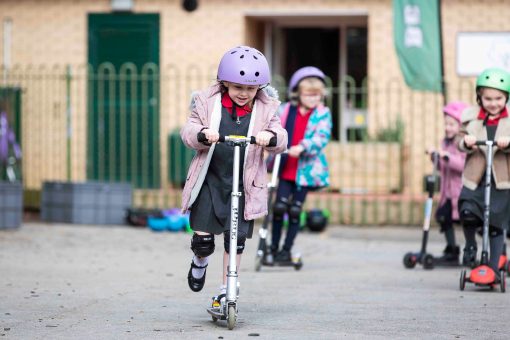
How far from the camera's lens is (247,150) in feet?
25.2

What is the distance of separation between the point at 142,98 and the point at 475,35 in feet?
15.6

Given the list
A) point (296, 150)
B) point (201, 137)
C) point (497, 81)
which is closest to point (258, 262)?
point (296, 150)

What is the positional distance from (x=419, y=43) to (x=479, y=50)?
211 centimetres

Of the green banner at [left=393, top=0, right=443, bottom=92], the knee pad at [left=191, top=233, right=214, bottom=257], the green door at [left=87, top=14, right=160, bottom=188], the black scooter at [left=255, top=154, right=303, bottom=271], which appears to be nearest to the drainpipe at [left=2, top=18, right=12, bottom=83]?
the green door at [left=87, top=14, right=160, bottom=188]

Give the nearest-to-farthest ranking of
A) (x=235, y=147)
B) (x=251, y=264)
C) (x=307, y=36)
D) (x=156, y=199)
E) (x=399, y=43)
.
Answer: (x=235, y=147), (x=251, y=264), (x=399, y=43), (x=156, y=199), (x=307, y=36)

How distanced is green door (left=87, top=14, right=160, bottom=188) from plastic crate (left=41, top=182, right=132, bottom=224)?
1098mm

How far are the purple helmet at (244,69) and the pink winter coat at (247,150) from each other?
0.24 metres

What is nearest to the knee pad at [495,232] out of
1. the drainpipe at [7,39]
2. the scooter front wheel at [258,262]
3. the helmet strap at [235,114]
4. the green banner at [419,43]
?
the scooter front wheel at [258,262]

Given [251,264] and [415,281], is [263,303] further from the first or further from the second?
[251,264]

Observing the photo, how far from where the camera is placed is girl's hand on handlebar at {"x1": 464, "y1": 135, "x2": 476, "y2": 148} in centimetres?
944

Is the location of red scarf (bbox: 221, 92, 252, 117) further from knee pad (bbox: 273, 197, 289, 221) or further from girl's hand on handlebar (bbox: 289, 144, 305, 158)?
knee pad (bbox: 273, 197, 289, 221)

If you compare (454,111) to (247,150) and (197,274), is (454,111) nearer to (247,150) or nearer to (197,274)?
(247,150)

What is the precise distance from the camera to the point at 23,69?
718 inches

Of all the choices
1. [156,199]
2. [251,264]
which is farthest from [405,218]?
[251,264]
